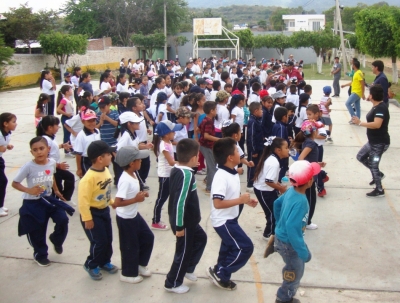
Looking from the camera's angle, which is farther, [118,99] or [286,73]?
[286,73]

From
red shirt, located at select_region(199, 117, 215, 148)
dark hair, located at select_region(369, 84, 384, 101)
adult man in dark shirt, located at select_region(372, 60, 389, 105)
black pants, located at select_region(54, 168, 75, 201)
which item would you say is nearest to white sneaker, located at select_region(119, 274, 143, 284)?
black pants, located at select_region(54, 168, 75, 201)

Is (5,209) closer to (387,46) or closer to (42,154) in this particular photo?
(42,154)

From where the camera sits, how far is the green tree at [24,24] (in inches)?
1303

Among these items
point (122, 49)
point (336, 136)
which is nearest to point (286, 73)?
point (336, 136)

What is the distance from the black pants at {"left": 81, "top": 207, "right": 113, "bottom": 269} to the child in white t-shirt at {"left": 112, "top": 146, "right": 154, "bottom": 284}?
0.69ft

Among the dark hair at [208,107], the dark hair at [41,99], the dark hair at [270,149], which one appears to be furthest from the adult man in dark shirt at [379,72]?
the dark hair at [41,99]

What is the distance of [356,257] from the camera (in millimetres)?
5047

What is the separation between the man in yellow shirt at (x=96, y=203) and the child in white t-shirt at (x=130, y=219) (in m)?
0.21

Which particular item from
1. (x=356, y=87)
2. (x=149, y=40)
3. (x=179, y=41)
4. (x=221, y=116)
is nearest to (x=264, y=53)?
(x=179, y=41)

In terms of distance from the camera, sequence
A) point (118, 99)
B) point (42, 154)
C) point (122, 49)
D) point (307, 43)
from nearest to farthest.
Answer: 1. point (42, 154)
2. point (118, 99)
3. point (307, 43)
4. point (122, 49)

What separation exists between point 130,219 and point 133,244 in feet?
0.79

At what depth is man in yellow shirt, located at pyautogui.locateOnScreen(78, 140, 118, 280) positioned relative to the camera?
417 centimetres

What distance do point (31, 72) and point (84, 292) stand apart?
89.7 ft

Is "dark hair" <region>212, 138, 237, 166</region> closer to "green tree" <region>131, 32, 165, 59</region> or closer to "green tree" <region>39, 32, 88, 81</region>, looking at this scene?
"green tree" <region>39, 32, 88, 81</region>
